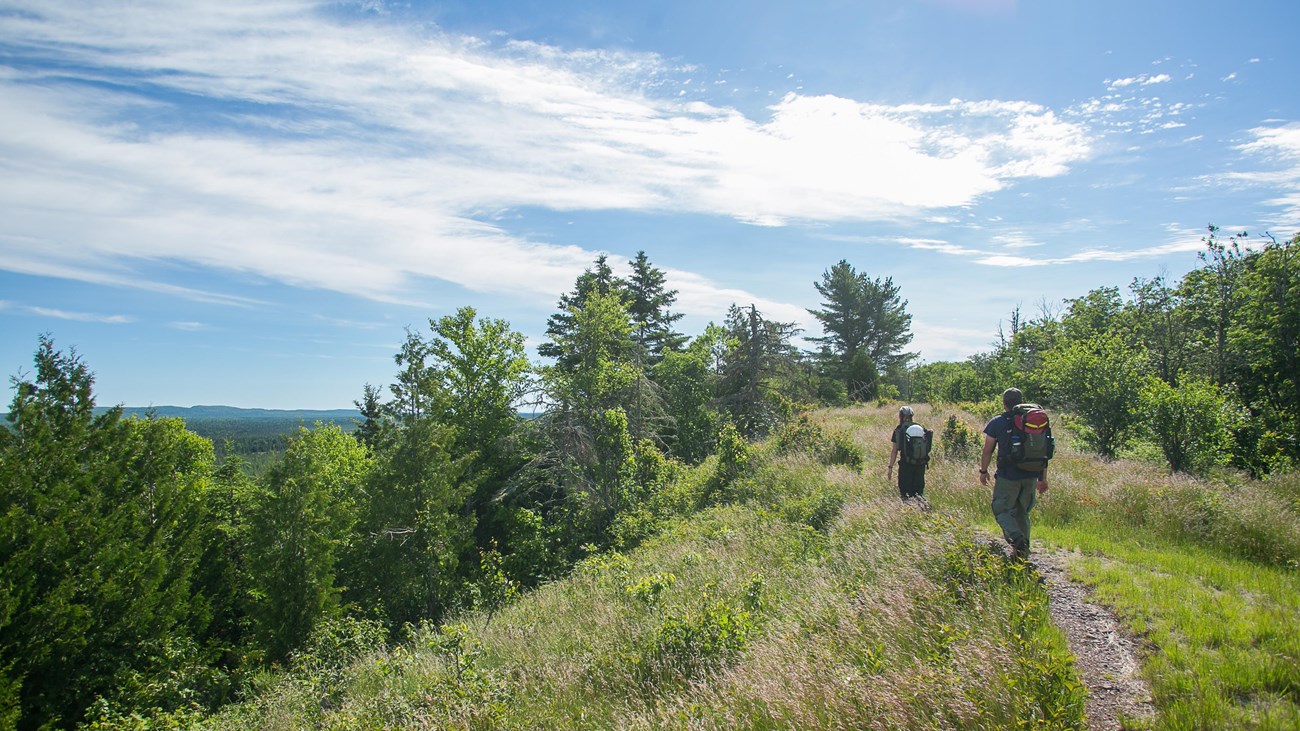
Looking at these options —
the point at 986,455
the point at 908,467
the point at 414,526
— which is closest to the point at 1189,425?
the point at 908,467

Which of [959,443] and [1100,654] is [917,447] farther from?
[959,443]

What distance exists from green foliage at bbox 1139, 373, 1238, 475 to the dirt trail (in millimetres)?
10860

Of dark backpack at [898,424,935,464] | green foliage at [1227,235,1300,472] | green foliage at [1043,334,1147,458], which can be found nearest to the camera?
dark backpack at [898,424,935,464]

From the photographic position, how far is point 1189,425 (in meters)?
13.2

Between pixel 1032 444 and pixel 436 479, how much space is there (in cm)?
1956

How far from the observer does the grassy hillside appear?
3646 millimetres

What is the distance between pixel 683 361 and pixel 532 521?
47.3 feet

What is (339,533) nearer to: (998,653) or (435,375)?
(435,375)

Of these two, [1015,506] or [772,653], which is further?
[1015,506]

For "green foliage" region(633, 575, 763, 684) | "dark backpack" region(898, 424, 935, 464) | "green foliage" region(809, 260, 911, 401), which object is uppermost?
"green foliage" region(809, 260, 911, 401)

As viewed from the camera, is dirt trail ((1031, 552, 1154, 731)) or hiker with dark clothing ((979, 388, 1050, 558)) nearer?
dirt trail ((1031, 552, 1154, 731))

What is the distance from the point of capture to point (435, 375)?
25.8 metres

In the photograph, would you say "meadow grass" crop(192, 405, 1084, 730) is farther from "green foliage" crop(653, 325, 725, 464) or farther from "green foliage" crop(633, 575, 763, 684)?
"green foliage" crop(653, 325, 725, 464)

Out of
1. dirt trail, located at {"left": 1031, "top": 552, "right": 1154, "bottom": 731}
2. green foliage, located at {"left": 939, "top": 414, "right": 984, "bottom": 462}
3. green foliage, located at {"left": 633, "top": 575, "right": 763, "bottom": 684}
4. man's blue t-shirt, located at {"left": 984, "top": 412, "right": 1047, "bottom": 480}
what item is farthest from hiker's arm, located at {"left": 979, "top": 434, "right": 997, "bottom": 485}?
green foliage, located at {"left": 939, "top": 414, "right": 984, "bottom": 462}
